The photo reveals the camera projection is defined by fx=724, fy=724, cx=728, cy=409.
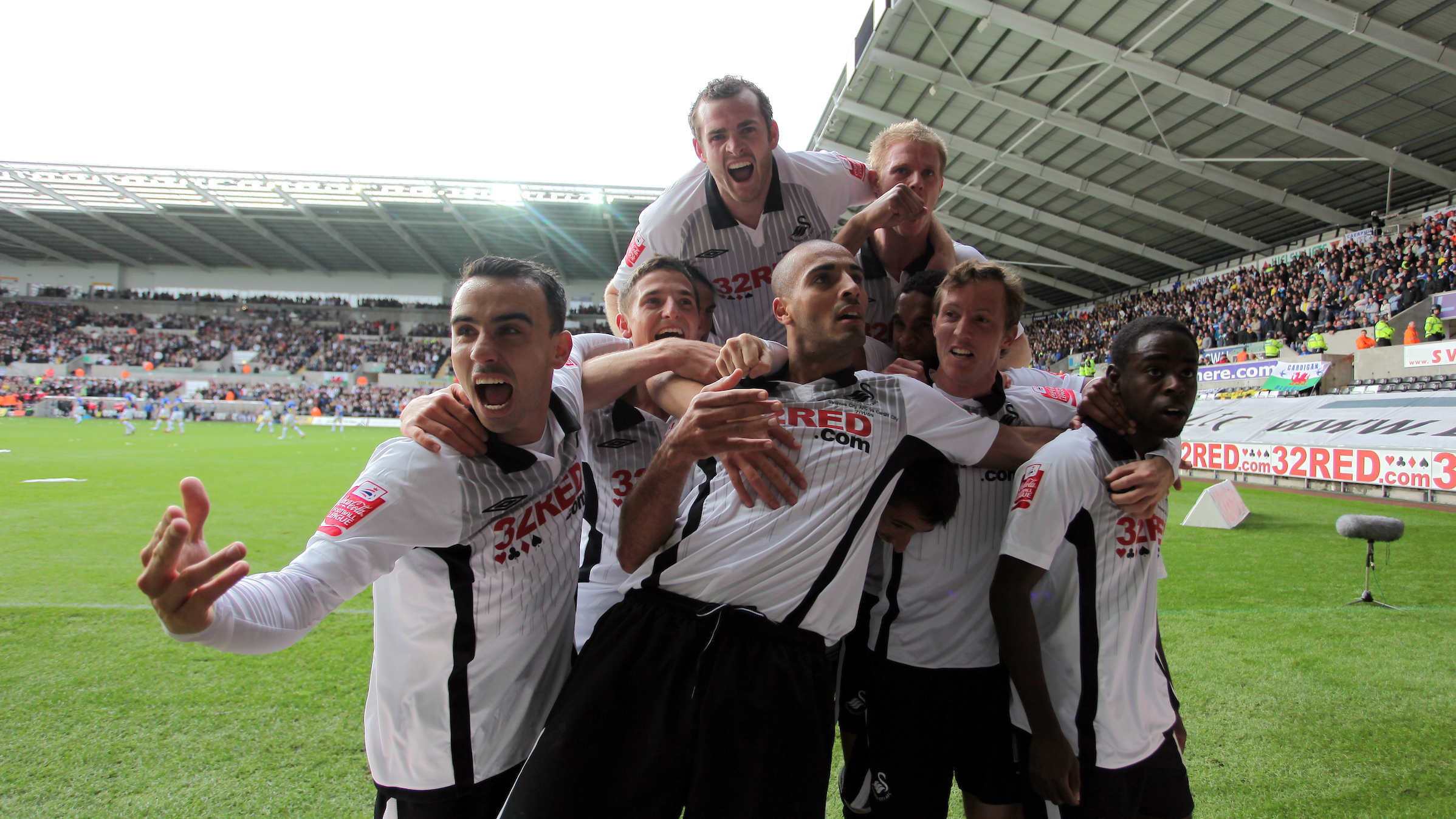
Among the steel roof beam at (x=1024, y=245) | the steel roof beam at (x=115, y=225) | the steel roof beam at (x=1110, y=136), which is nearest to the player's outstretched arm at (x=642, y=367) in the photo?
the steel roof beam at (x=1110, y=136)

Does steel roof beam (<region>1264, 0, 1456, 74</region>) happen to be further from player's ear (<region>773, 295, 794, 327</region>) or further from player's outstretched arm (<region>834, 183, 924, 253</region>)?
player's ear (<region>773, 295, 794, 327</region>)

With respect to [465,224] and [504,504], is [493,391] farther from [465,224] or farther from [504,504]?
[465,224]

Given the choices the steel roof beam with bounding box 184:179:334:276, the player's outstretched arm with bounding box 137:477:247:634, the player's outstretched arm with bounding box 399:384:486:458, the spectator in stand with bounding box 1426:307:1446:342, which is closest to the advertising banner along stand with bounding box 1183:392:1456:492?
the spectator in stand with bounding box 1426:307:1446:342

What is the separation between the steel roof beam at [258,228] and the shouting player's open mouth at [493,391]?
46.3 m

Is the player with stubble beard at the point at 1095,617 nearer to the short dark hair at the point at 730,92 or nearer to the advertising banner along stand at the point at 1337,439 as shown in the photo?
the short dark hair at the point at 730,92

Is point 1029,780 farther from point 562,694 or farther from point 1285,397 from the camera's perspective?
point 1285,397

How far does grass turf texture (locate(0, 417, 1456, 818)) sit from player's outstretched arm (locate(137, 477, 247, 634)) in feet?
7.52

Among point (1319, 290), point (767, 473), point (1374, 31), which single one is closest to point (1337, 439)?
point (1374, 31)

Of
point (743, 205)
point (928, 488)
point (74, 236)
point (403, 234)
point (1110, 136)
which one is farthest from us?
point (74, 236)

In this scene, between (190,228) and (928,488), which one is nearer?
(928,488)

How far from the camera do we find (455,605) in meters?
2.14

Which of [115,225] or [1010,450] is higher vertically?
[115,225]

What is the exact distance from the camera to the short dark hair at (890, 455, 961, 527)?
8.29ft

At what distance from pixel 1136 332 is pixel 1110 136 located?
80.0ft
